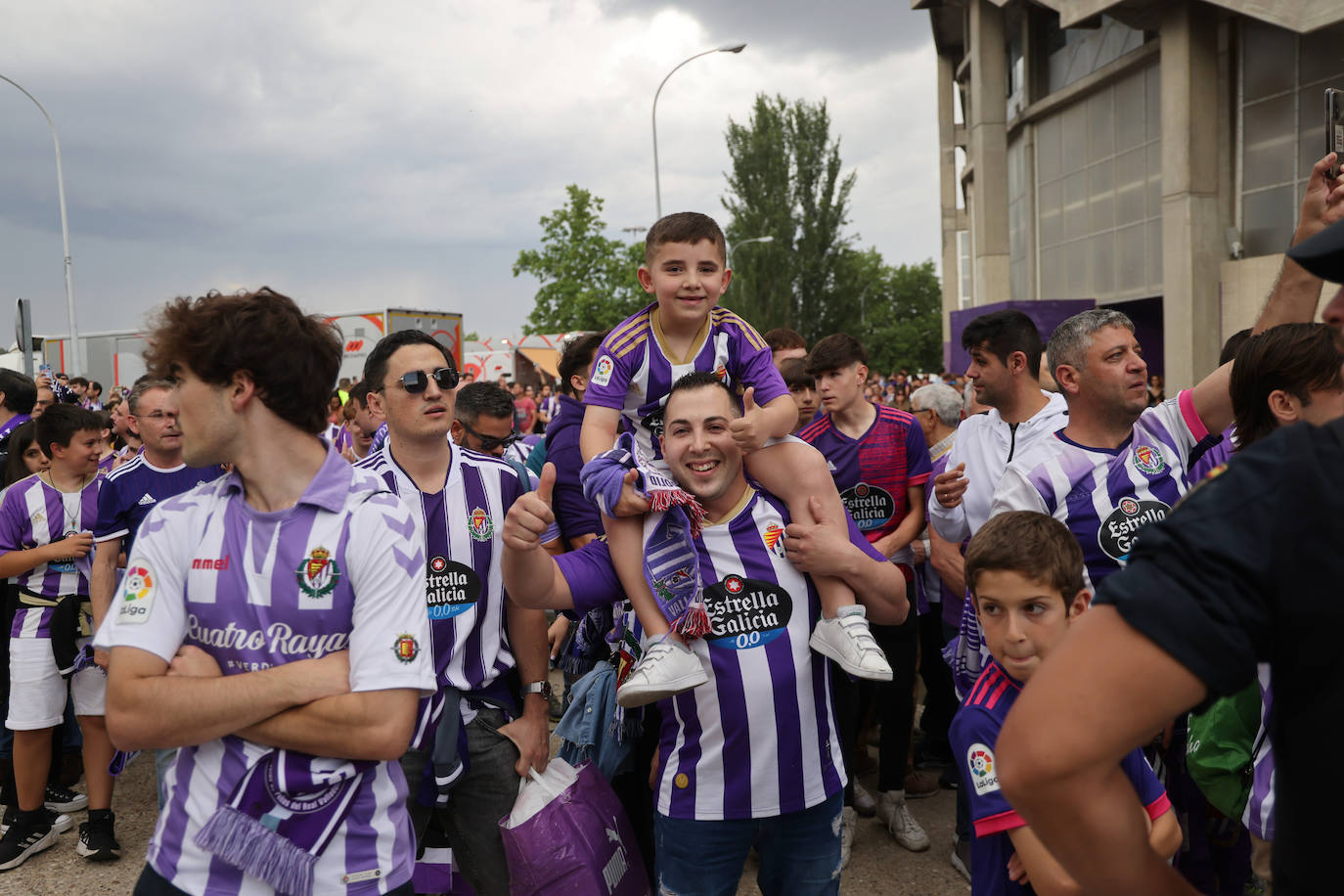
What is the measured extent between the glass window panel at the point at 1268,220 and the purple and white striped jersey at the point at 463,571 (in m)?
19.5

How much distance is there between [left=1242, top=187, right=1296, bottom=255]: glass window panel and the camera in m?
18.1

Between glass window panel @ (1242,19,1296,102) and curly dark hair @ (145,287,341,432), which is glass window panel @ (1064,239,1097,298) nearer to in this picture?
glass window panel @ (1242,19,1296,102)

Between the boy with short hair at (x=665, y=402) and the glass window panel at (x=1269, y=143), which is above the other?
the glass window panel at (x=1269, y=143)

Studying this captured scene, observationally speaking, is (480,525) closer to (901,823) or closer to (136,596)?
(136,596)

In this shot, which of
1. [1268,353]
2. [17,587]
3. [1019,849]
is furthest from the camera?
[17,587]

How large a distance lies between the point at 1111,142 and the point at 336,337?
2429 cm

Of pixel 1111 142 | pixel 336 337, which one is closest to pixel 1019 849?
pixel 336 337

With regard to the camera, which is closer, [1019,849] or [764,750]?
[1019,849]

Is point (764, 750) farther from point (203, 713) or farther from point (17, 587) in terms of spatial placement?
point (17, 587)

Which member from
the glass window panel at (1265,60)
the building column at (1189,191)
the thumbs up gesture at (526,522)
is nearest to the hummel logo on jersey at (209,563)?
the thumbs up gesture at (526,522)

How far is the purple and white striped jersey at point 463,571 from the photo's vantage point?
322 cm

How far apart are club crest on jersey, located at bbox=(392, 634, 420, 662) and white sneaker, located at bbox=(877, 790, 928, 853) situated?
11.4 feet

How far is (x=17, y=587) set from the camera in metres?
5.08

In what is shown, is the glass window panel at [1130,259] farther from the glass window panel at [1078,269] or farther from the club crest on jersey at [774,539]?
the club crest on jersey at [774,539]
